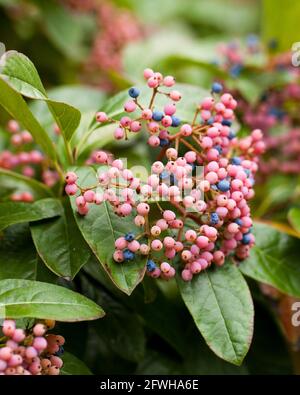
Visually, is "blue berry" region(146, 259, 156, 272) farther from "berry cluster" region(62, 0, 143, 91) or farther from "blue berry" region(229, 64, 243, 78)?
"berry cluster" region(62, 0, 143, 91)

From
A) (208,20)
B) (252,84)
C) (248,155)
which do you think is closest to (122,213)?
(248,155)

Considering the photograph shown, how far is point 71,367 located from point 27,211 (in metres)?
0.34

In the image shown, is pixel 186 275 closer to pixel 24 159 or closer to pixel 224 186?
pixel 224 186

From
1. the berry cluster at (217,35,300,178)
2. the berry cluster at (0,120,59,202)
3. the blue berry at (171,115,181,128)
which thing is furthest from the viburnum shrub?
the berry cluster at (217,35,300,178)

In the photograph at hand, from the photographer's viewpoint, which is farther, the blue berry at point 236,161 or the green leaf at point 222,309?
the blue berry at point 236,161

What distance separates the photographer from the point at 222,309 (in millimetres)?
1139

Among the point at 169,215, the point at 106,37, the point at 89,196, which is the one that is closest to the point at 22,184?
the point at 89,196

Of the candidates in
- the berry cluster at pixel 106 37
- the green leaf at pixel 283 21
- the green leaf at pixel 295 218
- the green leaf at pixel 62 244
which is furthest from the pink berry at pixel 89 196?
the green leaf at pixel 283 21

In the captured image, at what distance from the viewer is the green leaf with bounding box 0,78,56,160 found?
112cm

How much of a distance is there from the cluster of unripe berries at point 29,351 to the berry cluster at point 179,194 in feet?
0.68

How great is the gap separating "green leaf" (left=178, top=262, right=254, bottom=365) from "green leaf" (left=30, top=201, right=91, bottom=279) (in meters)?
0.22

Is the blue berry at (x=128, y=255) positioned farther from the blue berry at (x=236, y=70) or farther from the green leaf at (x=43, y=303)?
the blue berry at (x=236, y=70)

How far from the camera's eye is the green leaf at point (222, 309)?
1.10 meters
